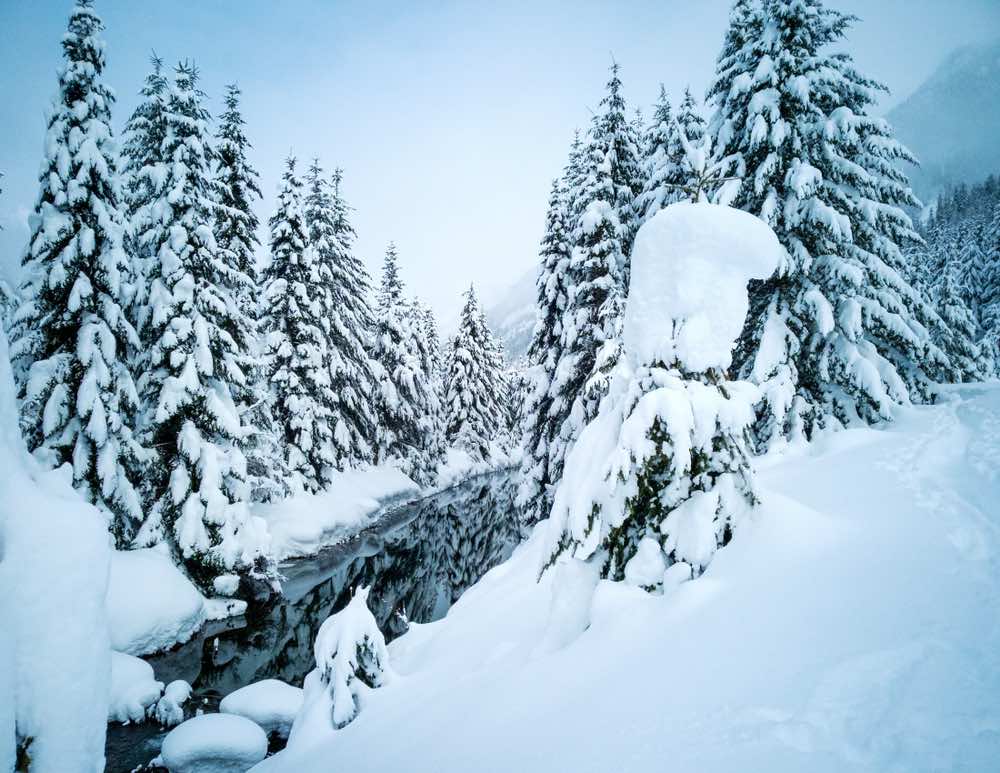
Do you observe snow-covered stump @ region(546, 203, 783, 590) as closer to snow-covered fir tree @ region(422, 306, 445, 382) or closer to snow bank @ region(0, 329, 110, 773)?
snow bank @ region(0, 329, 110, 773)

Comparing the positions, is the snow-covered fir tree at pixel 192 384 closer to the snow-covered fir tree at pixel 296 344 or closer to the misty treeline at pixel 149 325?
the misty treeline at pixel 149 325

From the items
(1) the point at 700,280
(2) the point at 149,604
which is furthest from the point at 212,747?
(1) the point at 700,280

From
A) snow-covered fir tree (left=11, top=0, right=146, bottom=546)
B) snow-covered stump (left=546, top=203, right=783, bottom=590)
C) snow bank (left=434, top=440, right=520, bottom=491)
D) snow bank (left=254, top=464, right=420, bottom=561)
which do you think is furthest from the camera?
snow bank (left=434, top=440, right=520, bottom=491)

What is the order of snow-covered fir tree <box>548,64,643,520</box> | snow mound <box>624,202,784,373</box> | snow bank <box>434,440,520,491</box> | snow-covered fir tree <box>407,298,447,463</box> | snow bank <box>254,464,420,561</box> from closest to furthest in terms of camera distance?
snow mound <box>624,202,784,373</box> < snow-covered fir tree <box>548,64,643,520</box> < snow bank <box>254,464,420,561</box> < snow-covered fir tree <box>407,298,447,463</box> < snow bank <box>434,440,520,491</box>

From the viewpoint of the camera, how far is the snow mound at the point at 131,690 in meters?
8.72

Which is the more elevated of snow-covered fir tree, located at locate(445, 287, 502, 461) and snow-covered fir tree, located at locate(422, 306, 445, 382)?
snow-covered fir tree, located at locate(422, 306, 445, 382)

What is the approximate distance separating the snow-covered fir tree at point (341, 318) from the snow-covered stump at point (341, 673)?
1748 cm

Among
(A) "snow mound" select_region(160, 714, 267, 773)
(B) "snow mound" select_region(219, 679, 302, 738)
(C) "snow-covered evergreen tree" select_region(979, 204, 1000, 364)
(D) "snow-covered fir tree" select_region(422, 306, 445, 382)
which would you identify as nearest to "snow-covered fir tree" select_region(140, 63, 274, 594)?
(B) "snow mound" select_region(219, 679, 302, 738)

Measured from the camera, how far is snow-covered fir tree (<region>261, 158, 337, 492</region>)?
2136cm

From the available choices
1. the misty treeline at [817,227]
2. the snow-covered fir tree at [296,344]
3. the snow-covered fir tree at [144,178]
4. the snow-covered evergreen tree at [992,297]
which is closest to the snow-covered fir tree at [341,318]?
the snow-covered fir tree at [296,344]

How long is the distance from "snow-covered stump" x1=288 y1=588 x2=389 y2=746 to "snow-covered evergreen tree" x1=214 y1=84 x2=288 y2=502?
1000cm

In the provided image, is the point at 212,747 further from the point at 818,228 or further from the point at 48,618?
the point at 818,228

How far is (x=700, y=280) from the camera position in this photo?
180 inches

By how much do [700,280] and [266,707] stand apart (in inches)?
412
